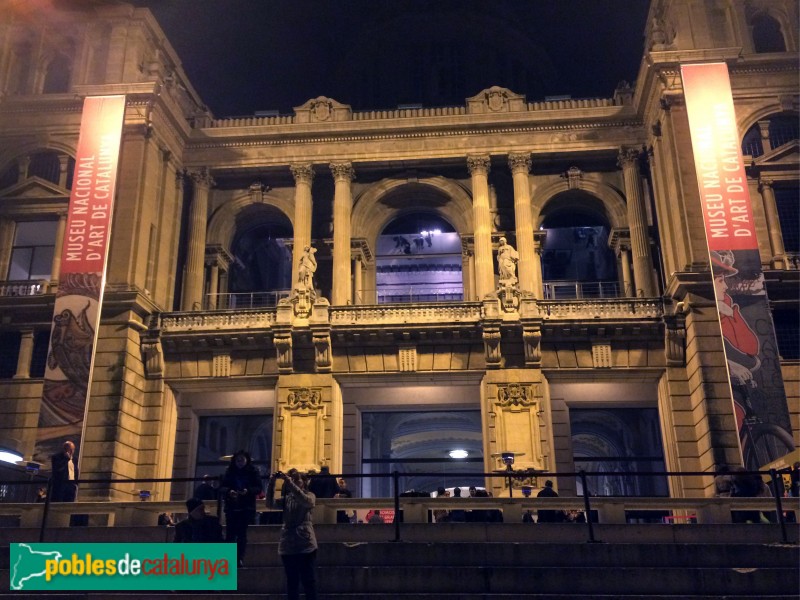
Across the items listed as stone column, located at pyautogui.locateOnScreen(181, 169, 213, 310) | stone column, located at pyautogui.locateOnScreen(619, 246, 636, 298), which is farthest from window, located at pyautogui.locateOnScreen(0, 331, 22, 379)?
stone column, located at pyautogui.locateOnScreen(619, 246, 636, 298)

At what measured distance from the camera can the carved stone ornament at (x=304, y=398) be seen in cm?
2781

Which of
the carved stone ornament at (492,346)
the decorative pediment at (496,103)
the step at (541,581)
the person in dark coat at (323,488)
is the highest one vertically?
the decorative pediment at (496,103)

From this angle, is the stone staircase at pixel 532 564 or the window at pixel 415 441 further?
A: the window at pixel 415 441

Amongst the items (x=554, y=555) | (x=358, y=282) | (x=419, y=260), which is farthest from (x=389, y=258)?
(x=554, y=555)

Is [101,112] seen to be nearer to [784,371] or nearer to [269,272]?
[269,272]

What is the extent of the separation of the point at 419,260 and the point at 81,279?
15.6 meters

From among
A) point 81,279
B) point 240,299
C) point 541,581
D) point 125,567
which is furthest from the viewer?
point 240,299

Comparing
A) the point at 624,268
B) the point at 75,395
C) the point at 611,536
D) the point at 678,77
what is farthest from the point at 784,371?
the point at 75,395

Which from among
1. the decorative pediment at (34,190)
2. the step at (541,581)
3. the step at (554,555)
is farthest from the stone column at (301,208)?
the step at (541,581)

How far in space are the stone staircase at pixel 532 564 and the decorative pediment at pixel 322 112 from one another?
73.7 feet

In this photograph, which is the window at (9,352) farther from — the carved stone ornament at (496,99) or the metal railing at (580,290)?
the metal railing at (580,290)

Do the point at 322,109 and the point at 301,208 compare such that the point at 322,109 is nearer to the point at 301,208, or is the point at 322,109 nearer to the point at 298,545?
the point at 301,208

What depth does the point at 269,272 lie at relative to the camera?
129ft

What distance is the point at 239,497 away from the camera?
12.5m
